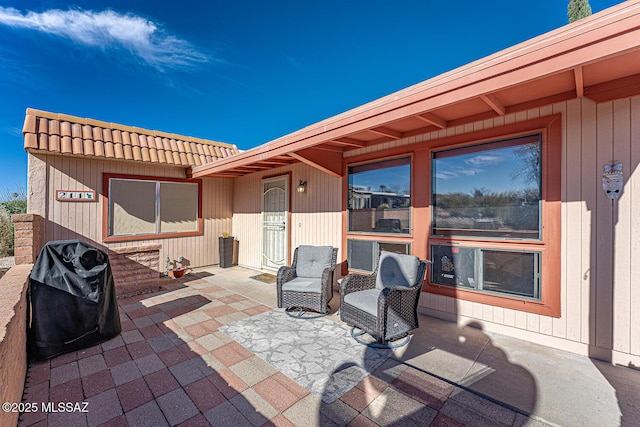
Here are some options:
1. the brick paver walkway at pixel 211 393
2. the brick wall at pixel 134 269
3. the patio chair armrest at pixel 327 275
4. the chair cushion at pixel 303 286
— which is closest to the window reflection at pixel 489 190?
the patio chair armrest at pixel 327 275

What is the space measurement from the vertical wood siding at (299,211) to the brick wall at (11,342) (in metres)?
3.91

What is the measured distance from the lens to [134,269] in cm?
497

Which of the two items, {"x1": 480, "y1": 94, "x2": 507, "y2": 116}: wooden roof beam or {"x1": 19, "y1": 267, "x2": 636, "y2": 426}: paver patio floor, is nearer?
{"x1": 19, "y1": 267, "x2": 636, "y2": 426}: paver patio floor

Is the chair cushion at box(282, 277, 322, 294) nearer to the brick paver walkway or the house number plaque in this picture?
the brick paver walkway

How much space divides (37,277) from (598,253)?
5.61 meters

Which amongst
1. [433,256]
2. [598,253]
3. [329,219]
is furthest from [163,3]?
[598,253]

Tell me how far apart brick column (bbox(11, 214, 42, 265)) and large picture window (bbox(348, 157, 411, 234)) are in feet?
16.5

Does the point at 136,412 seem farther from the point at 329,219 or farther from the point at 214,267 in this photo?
the point at 214,267

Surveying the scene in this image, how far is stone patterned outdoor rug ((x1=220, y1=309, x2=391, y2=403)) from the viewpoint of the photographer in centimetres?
228

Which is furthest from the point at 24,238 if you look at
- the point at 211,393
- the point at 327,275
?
the point at 327,275

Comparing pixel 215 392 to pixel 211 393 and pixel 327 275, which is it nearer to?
pixel 211 393

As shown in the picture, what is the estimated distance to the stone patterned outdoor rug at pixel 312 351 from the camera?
2277mm

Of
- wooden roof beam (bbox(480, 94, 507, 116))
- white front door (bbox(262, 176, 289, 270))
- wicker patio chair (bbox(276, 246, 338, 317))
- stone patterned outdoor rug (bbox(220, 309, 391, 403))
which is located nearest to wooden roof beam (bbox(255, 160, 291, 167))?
white front door (bbox(262, 176, 289, 270))

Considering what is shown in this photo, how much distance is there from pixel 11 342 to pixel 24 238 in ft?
11.6
